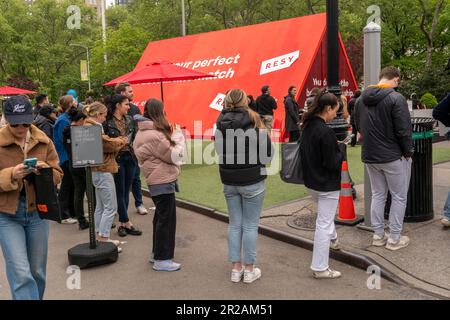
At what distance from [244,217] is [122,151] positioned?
2500mm

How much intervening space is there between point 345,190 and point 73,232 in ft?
13.1

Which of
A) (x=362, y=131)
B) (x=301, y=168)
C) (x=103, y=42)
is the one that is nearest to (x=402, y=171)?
(x=362, y=131)

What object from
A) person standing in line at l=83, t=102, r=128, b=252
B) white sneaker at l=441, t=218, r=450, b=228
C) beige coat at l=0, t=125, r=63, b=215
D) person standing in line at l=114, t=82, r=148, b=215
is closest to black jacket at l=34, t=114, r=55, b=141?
person standing in line at l=114, t=82, r=148, b=215

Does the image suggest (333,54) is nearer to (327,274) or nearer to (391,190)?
(391,190)

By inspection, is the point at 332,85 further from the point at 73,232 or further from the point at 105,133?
the point at 73,232

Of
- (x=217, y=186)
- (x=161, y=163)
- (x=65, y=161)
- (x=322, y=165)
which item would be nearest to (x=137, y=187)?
(x=65, y=161)

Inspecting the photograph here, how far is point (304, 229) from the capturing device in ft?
20.9

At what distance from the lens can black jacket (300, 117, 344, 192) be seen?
4652 mm

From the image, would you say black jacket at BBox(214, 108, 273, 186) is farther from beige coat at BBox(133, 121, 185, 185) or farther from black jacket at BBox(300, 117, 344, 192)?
beige coat at BBox(133, 121, 185, 185)

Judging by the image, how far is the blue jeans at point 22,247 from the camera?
359cm

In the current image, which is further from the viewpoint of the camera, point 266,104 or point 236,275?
point 266,104

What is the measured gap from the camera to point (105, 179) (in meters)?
5.88

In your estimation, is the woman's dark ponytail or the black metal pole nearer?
the woman's dark ponytail

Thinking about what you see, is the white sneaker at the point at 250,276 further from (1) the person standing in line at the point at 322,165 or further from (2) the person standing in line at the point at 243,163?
(1) the person standing in line at the point at 322,165
